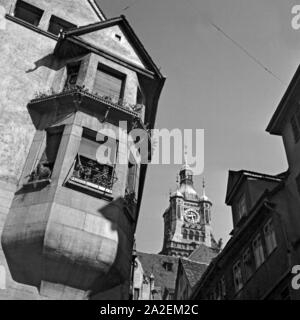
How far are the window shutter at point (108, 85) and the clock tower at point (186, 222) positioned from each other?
333ft

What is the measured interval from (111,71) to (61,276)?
9.68 m

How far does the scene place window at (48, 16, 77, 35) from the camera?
19359mm

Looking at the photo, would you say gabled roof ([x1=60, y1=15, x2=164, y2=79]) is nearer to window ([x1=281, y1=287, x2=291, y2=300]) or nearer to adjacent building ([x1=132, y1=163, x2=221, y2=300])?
window ([x1=281, y1=287, x2=291, y2=300])

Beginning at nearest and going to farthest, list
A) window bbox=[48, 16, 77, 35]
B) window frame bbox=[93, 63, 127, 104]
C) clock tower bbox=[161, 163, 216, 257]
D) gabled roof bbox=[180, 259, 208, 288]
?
1. window frame bbox=[93, 63, 127, 104]
2. window bbox=[48, 16, 77, 35]
3. gabled roof bbox=[180, 259, 208, 288]
4. clock tower bbox=[161, 163, 216, 257]

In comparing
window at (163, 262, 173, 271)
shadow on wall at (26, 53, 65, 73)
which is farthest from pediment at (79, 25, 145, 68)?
window at (163, 262, 173, 271)

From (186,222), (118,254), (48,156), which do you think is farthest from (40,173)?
(186,222)

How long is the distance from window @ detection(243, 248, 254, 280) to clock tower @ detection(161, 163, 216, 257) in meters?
94.2

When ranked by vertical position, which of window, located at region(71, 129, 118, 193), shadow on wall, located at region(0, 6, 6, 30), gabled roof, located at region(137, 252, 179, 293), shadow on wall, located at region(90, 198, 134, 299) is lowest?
shadow on wall, located at region(90, 198, 134, 299)

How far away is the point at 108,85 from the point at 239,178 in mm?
10948

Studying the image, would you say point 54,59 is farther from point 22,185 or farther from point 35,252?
point 35,252

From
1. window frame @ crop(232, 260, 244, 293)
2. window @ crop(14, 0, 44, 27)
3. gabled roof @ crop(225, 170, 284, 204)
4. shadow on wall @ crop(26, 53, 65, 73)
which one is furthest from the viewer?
gabled roof @ crop(225, 170, 284, 204)

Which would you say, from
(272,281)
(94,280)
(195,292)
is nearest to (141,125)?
(94,280)

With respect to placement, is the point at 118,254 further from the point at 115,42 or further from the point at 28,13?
the point at 28,13

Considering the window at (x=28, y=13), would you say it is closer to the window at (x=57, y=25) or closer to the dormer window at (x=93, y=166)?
the window at (x=57, y=25)
